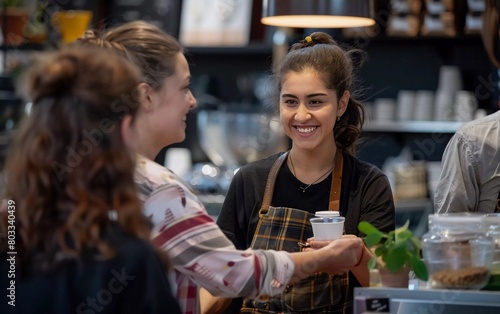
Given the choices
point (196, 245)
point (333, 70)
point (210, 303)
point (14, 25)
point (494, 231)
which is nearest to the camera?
point (196, 245)

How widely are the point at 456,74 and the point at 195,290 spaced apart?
3.76 meters

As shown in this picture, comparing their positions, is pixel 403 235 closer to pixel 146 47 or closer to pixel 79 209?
pixel 146 47

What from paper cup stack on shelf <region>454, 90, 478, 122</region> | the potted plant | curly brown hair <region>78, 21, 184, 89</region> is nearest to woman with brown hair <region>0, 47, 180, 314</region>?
curly brown hair <region>78, 21, 184, 89</region>

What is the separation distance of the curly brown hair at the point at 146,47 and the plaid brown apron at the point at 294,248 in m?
0.70

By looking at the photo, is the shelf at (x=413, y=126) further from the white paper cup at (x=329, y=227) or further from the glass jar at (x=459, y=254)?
the glass jar at (x=459, y=254)

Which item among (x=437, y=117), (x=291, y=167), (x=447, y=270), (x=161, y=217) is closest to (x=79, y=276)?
(x=161, y=217)

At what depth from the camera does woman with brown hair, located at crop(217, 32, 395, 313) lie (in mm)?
2592

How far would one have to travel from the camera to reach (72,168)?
Answer: 1.53 metres

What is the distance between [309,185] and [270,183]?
117mm

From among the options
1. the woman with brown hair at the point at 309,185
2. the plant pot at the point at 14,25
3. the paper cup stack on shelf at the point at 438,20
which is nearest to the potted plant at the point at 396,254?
the woman with brown hair at the point at 309,185

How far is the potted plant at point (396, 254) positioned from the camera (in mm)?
2100

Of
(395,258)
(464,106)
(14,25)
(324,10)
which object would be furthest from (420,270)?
(14,25)

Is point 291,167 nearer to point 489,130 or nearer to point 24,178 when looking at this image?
point 489,130

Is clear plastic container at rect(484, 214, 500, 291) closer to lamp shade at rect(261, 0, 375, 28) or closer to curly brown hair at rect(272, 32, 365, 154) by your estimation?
curly brown hair at rect(272, 32, 365, 154)
